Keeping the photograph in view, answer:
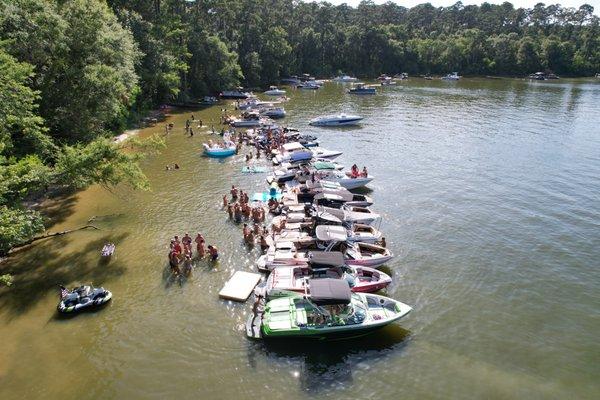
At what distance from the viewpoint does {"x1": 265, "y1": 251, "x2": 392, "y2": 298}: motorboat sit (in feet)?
79.2

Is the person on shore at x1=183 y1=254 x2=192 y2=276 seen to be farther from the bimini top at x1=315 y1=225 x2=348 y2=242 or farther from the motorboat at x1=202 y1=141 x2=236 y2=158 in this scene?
the motorboat at x1=202 y1=141 x2=236 y2=158

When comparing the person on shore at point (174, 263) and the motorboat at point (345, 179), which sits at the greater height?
the motorboat at point (345, 179)

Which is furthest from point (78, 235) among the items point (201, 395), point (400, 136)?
point (400, 136)

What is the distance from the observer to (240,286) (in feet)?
81.8

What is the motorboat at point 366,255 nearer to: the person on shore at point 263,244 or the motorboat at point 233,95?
the person on shore at point 263,244

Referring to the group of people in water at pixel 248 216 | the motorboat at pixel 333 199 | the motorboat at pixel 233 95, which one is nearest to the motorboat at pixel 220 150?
the group of people in water at pixel 248 216

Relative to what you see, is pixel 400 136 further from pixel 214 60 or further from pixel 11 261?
pixel 11 261

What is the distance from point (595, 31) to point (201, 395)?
20171cm

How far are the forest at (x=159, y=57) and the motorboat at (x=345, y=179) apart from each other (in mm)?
16177

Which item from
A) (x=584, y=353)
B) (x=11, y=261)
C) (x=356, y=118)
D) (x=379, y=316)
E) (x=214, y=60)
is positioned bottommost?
(x=584, y=353)

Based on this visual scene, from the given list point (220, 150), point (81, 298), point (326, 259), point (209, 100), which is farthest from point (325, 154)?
point (209, 100)

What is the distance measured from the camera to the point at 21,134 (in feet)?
104

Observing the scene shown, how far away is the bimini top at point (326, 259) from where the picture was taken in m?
24.7

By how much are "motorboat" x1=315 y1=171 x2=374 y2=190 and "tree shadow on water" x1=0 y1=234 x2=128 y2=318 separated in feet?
65.3
